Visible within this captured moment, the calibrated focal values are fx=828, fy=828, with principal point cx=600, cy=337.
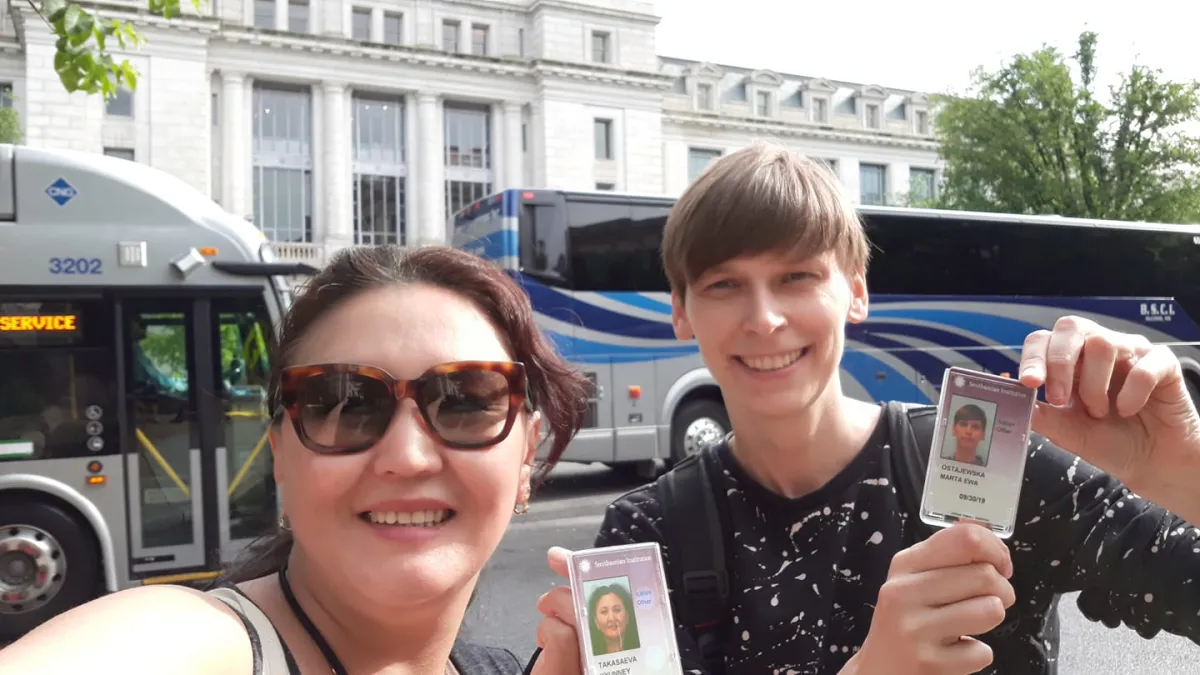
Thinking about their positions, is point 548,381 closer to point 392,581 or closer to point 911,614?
point 392,581

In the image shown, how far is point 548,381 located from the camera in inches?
65.6

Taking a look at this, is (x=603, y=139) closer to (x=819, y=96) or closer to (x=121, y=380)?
(x=819, y=96)

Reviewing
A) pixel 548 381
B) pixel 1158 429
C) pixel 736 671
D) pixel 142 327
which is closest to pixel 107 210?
pixel 142 327

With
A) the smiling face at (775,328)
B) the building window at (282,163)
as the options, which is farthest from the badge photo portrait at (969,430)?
the building window at (282,163)

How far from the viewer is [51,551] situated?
5.88 m

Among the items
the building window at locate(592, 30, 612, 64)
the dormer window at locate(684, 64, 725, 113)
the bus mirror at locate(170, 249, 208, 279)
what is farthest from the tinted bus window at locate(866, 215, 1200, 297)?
the dormer window at locate(684, 64, 725, 113)

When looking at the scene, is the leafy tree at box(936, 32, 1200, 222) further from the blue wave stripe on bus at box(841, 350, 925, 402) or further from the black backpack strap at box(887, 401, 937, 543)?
the black backpack strap at box(887, 401, 937, 543)

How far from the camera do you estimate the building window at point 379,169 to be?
137ft

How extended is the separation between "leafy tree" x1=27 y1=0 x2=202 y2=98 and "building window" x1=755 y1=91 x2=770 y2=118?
52.2 m

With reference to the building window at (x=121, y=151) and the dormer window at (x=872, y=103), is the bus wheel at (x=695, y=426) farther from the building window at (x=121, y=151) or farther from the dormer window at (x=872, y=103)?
the dormer window at (x=872, y=103)

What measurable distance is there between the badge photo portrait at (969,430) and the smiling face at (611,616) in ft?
1.95

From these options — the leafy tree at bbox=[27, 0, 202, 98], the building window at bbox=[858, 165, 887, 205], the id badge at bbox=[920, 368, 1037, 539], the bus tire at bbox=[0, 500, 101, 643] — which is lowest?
the bus tire at bbox=[0, 500, 101, 643]

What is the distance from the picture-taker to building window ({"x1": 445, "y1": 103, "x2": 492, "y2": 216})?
43.5m

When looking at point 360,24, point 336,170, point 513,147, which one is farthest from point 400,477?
point 360,24
